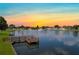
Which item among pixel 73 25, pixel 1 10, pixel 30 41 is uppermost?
pixel 1 10

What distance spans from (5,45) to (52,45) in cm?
57

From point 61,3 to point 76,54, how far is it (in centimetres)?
64

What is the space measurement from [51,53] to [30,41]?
0.98ft

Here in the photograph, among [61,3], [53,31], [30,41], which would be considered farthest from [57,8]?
[30,41]

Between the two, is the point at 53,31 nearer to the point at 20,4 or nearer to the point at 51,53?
the point at 51,53

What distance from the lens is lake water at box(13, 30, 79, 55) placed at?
2678mm

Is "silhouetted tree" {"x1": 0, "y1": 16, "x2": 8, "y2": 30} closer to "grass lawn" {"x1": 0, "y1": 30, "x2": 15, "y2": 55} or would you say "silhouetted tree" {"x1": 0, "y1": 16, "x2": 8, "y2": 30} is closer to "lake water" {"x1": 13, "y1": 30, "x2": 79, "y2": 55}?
"grass lawn" {"x1": 0, "y1": 30, "x2": 15, "y2": 55}

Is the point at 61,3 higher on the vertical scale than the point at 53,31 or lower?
higher

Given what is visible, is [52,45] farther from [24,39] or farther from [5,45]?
[5,45]

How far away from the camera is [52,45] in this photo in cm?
269

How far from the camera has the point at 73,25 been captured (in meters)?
2.77

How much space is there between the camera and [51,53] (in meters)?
2.68

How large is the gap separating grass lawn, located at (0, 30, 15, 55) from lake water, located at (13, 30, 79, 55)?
71 millimetres

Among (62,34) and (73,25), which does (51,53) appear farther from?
(73,25)
